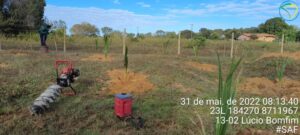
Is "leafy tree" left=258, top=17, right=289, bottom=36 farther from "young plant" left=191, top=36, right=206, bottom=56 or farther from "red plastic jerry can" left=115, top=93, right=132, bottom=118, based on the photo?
"red plastic jerry can" left=115, top=93, right=132, bottom=118

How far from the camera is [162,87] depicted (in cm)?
602

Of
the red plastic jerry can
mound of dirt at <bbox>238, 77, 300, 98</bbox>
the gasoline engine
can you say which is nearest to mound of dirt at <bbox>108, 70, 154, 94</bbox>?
the gasoline engine

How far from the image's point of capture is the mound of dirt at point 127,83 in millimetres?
5695

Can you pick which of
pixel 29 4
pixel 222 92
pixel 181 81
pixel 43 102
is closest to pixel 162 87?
pixel 181 81

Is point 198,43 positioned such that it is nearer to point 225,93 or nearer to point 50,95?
point 50,95

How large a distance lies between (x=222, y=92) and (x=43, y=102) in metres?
3.30

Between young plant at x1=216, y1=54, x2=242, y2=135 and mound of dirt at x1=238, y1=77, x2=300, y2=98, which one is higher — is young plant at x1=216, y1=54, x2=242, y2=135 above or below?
above

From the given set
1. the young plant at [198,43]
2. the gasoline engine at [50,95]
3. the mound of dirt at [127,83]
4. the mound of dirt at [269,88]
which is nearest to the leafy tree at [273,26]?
the young plant at [198,43]

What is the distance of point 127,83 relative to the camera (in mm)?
6164

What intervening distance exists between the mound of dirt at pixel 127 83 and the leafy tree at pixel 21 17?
15683mm

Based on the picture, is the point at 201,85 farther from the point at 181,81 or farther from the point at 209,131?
the point at 209,131

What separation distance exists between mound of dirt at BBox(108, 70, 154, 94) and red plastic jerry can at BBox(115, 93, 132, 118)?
1.58m

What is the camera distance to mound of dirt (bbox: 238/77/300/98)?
624 centimetres

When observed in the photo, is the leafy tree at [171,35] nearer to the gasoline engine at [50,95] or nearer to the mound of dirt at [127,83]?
the mound of dirt at [127,83]
